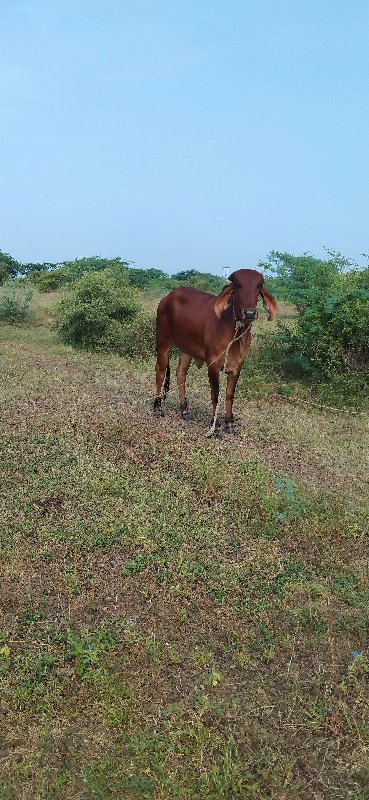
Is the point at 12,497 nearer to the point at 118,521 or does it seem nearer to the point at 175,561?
the point at 118,521

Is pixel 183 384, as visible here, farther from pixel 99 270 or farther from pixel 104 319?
pixel 99 270

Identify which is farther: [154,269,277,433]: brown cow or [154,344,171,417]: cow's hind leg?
[154,344,171,417]: cow's hind leg

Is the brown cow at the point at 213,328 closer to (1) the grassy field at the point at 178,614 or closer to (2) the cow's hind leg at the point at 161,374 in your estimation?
(2) the cow's hind leg at the point at 161,374

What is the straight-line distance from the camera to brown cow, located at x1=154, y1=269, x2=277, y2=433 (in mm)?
5727

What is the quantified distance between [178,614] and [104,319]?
10.0m

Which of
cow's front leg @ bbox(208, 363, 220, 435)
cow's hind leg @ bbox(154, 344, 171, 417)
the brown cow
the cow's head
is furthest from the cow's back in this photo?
the cow's head

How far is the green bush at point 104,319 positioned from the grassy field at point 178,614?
589cm

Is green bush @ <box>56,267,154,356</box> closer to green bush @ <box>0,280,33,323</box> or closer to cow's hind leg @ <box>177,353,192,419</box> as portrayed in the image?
green bush @ <box>0,280,33,323</box>

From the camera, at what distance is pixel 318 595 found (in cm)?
386

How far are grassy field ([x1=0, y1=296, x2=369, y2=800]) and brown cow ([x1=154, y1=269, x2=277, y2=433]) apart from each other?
0.80 meters

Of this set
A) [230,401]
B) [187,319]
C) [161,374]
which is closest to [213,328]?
[187,319]

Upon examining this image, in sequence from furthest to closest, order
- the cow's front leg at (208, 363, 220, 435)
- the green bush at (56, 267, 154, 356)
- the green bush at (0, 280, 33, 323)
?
the green bush at (0, 280, 33, 323) < the green bush at (56, 267, 154, 356) < the cow's front leg at (208, 363, 220, 435)

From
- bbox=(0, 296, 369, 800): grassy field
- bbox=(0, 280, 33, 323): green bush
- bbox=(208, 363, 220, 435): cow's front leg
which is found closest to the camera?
bbox=(0, 296, 369, 800): grassy field

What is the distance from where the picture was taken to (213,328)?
6379mm
